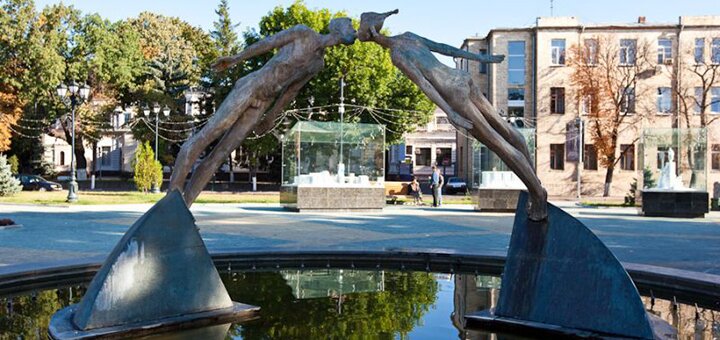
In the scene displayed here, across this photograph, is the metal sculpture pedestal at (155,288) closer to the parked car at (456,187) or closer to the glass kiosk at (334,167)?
the glass kiosk at (334,167)

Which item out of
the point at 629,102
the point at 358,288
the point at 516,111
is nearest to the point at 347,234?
the point at 358,288

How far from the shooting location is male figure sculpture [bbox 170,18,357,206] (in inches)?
228

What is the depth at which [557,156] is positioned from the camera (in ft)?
135

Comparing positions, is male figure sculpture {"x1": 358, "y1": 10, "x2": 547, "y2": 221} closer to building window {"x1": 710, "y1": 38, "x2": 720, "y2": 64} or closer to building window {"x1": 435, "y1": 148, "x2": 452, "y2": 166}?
building window {"x1": 710, "y1": 38, "x2": 720, "y2": 64}

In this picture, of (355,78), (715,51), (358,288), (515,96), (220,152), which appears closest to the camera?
(220,152)

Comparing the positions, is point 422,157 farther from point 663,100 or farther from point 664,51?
point 664,51

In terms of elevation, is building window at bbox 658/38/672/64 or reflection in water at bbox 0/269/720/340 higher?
building window at bbox 658/38/672/64

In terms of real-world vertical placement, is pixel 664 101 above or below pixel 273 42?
above

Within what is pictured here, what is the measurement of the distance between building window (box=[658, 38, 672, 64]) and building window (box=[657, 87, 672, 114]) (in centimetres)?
182

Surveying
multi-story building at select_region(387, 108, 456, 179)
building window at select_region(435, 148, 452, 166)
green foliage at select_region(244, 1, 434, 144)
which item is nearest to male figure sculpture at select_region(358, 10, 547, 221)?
green foliage at select_region(244, 1, 434, 144)

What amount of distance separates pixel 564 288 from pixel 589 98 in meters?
37.4

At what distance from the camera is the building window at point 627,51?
132 ft

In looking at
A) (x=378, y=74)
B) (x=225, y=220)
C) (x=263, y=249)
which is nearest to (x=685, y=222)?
(x=225, y=220)

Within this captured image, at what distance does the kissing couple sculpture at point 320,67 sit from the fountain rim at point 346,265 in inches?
104
